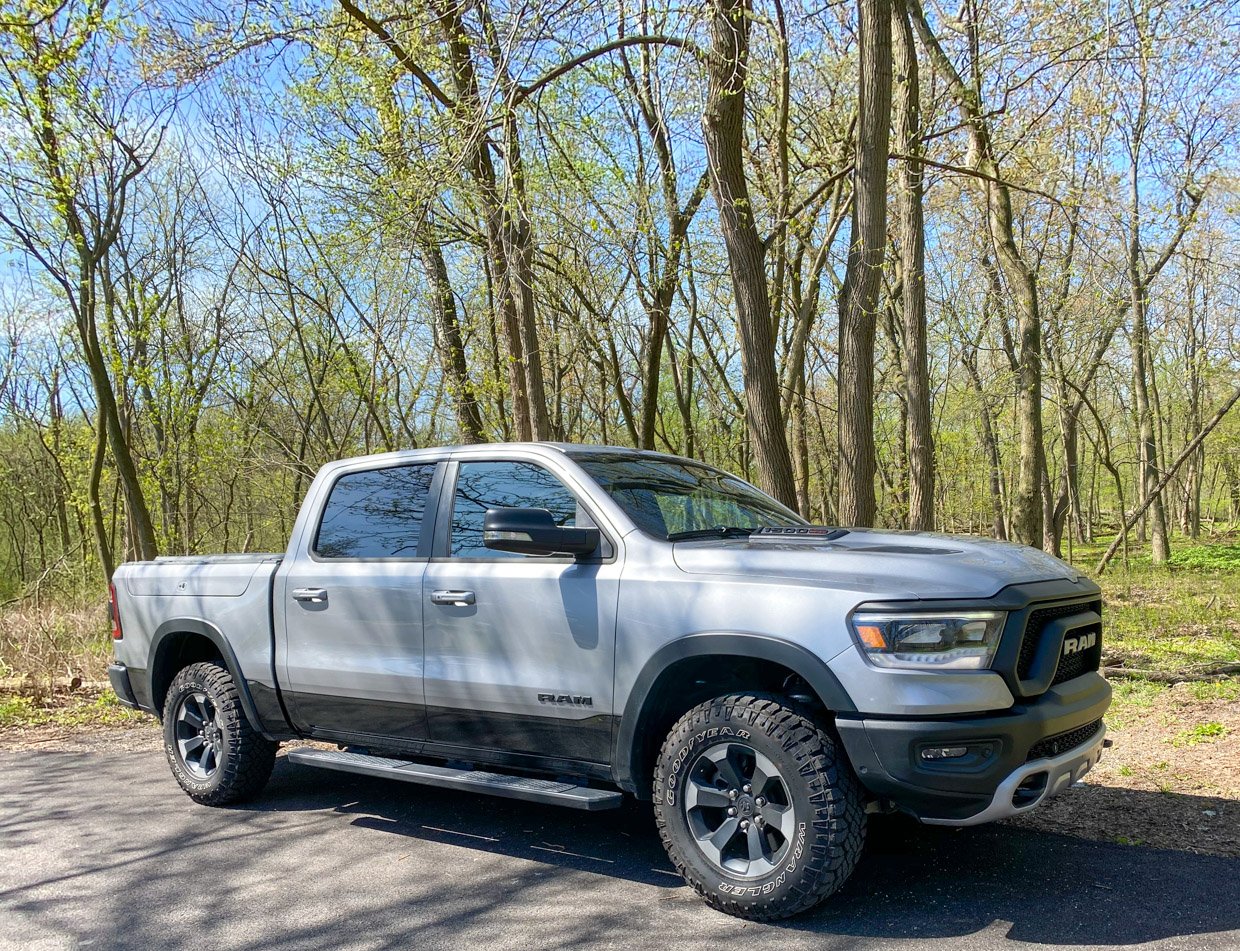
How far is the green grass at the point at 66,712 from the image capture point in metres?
8.35

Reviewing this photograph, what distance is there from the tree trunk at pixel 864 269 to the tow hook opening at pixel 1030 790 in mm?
4929

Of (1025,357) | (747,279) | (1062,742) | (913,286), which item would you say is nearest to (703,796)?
(1062,742)

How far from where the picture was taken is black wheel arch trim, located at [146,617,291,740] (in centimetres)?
534

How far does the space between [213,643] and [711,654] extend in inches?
133

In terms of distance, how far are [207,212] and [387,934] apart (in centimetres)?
2006

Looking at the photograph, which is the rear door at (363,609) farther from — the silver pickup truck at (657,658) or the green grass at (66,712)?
the green grass at (66,712)

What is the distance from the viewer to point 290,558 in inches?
210

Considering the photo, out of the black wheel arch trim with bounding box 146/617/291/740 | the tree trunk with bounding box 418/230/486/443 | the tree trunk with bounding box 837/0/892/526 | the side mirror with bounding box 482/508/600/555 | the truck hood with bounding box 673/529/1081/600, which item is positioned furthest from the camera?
the tree trunk with bounding box 418/230/486/443

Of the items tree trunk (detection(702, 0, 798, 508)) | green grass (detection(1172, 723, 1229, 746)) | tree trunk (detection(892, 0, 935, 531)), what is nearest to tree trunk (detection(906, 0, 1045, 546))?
tree trunk (detection(892, 0, 935, 531))

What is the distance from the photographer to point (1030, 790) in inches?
136

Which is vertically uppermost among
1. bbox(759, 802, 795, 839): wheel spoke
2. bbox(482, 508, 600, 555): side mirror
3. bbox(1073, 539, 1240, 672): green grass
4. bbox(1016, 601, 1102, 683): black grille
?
bbox(482, 508, 600, 555): side mirror

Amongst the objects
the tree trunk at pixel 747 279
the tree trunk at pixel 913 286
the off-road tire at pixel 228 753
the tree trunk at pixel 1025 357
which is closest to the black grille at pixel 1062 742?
the off-road tire at pixel 228 753

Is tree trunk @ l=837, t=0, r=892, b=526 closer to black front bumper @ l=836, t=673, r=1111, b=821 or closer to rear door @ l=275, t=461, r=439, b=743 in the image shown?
rear door @ l=275, t=461, r=439, b=743

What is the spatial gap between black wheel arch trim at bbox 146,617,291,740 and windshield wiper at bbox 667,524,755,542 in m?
2.56
